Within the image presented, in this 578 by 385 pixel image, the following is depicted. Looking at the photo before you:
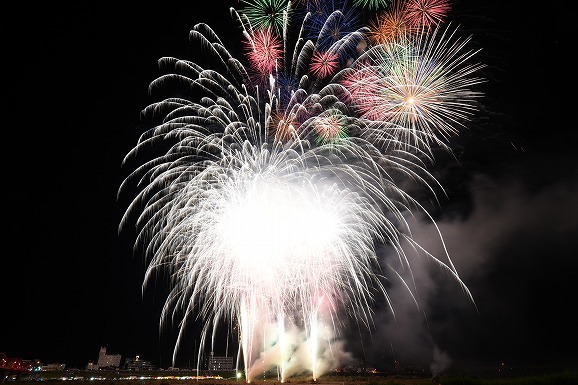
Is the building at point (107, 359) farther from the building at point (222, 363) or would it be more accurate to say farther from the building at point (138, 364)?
the building at point (222, 363)

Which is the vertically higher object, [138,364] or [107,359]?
[107,359]

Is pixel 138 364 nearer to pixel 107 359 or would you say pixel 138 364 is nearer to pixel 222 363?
pixel 107 359

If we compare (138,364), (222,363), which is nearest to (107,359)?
(138,364)

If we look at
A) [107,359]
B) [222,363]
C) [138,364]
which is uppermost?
[107,359]

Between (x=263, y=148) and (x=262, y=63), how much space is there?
12.8 ft

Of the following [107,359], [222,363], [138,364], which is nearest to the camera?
[222,363]

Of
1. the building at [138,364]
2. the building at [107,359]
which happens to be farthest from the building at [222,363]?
the building at [107,359]

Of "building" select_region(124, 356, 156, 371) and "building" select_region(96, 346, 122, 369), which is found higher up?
"building" select_region(96, 346, 122, 369)

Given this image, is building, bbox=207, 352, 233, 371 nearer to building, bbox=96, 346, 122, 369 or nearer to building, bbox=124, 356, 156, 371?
building, bbox=124, 356, 156, 371

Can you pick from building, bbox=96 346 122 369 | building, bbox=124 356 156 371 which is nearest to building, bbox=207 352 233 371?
building, bbox=124 356 156 371

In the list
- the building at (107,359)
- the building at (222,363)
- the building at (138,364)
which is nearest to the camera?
the building at (222,363)

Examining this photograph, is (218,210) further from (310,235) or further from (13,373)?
(13,373)

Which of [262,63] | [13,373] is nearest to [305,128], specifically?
[262,63]

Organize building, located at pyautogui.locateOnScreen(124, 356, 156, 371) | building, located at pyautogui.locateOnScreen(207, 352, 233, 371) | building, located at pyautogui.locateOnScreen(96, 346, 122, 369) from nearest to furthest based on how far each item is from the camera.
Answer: building, located at pyautogui.locateOnScreen(207, 352, 233, 371), building, located at pyautogui.locateOnScreen(124, 356, 156, 371), building, located at pyautogui.locateOnScreen(96, 346, 122, 369)
